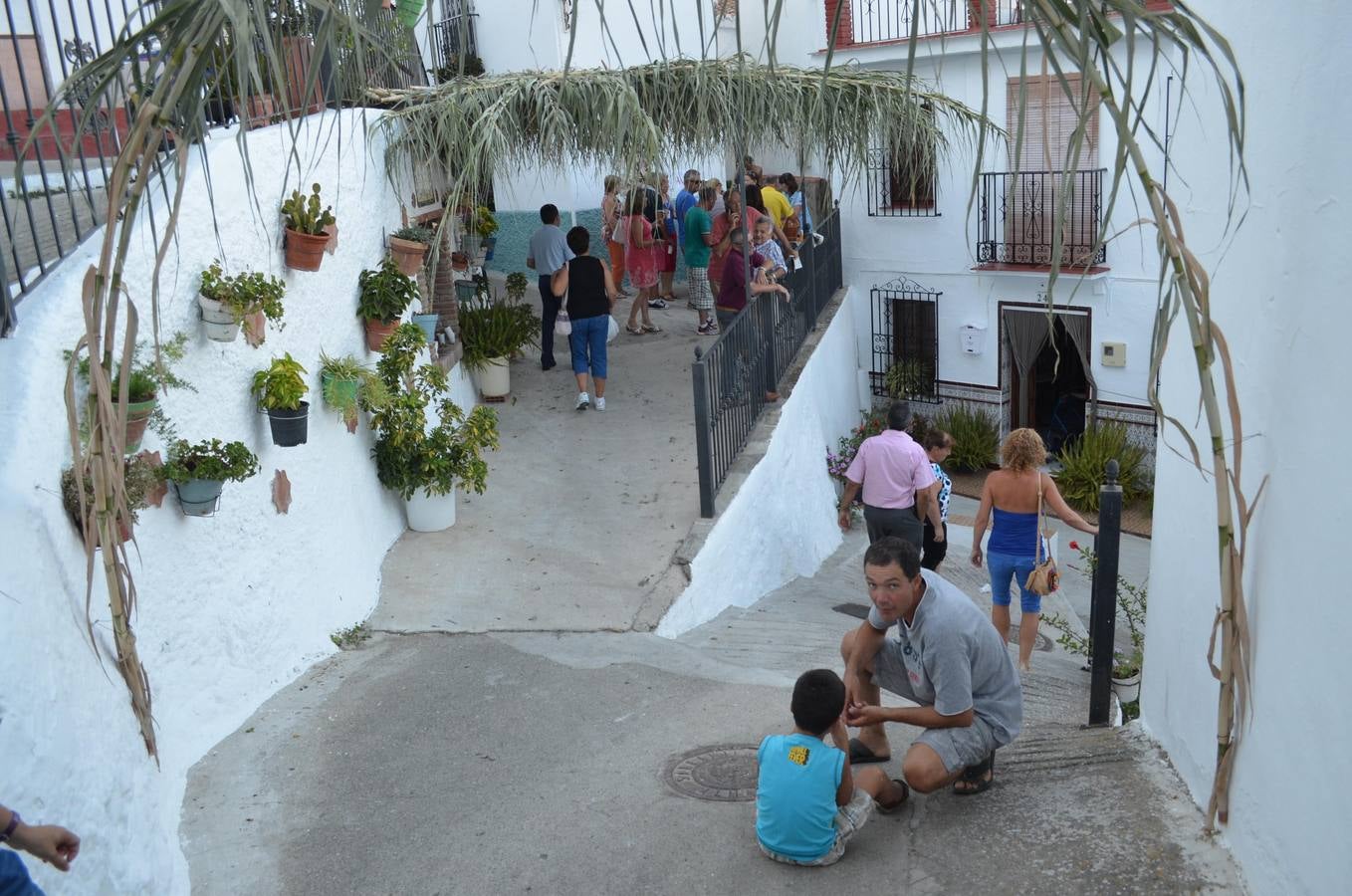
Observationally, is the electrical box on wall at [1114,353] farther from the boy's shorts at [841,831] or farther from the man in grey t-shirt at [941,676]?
the boy's shorts at [841,831]

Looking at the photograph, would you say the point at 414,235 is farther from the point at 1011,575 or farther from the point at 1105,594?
the point at 1105,594

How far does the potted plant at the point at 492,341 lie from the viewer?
10.1 metres

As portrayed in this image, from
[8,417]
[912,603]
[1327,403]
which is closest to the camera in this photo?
[1327,403]

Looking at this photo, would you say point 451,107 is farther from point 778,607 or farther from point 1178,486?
point 1178,486

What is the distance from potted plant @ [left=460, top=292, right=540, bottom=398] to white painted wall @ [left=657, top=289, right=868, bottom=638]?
245 centimetres

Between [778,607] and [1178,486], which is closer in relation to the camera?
[1178,486]

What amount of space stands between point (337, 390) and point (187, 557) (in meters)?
1.79

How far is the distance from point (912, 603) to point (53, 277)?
341 cm

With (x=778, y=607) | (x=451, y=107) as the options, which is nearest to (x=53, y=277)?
(x=451, y=107)

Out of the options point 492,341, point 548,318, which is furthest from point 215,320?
point 548,318

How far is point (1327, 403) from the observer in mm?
2891

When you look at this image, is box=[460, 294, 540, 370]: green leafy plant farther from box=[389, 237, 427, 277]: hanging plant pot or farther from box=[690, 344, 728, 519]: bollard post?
box=[690, 344, 728, 519]: bollard post

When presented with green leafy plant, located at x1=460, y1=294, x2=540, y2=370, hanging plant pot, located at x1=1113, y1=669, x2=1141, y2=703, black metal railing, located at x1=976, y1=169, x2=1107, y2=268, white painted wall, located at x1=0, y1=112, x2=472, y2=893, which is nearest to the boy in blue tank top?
white painted wall, located at x1=0, y1=112, x2=472, y2=893

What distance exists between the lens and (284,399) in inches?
227
